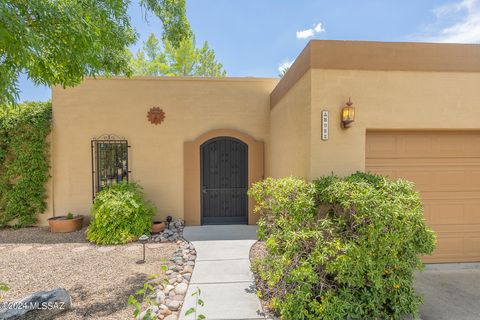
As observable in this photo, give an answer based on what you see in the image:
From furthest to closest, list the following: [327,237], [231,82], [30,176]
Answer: [231,82], [30,176], [327,237]

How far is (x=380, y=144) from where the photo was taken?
3734 mm

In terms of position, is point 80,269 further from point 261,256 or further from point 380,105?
point 380,105

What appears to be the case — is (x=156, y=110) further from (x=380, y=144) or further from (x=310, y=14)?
(x=380, y=144)

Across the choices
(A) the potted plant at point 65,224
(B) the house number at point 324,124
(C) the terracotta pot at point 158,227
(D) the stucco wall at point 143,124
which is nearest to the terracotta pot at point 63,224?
(A) the potted plant at point 65,224

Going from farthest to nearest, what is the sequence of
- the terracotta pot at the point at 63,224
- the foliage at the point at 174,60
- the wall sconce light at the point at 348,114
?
1. the foliage at the point at 174,60
2. the terracotta pot at the point at 63,224
3. the wall sconce light at the point at 348,114

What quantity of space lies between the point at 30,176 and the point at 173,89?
4663 mm

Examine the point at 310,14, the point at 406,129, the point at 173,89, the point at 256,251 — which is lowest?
the point at 256,251

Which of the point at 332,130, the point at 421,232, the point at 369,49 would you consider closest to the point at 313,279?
the point at 421,232

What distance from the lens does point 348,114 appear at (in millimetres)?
3346

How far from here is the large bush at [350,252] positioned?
8.21 feet

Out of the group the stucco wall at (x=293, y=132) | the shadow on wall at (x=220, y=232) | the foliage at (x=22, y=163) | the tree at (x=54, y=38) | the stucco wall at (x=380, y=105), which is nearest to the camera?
the tree at (x=54, y=38)

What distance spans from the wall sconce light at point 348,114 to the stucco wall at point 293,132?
1.69 feet

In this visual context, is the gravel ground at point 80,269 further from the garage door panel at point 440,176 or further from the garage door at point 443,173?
the garage door panel at point 440,176

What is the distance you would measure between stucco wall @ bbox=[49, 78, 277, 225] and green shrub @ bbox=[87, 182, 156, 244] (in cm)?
96
